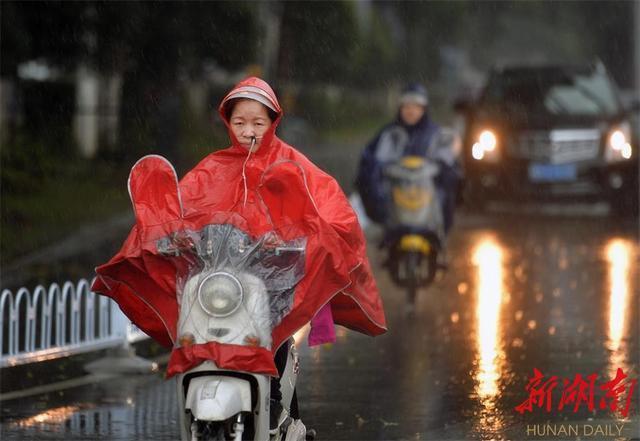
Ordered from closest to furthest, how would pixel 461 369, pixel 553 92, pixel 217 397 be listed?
pixel 217 397
pixel 461 369
pixel 553 92

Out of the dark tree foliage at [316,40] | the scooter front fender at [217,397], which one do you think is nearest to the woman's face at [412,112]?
the scooter front fender at [217,397]

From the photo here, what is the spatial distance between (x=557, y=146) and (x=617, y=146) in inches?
35.3

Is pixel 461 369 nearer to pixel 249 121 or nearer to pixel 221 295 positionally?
pixel 249 121

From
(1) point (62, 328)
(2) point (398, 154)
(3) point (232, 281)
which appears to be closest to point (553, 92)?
(2) point (398, 154)

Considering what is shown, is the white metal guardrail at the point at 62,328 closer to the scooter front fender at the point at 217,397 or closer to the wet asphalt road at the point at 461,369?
the wet asphalt road at the point at 461,369

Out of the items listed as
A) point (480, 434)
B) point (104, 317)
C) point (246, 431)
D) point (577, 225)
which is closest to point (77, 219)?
point (577, 225)

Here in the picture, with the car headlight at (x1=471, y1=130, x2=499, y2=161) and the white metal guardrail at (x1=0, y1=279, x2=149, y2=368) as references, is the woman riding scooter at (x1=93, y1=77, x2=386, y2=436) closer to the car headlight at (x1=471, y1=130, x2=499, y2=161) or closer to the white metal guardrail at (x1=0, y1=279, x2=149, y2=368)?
the white metal guardrail at (x1=0, y1=279, x2=149, y2=368)

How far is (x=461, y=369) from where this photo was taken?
10.4 m

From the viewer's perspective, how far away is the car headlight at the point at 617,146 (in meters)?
20.8

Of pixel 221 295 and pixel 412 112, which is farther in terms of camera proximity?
pixel 412 112

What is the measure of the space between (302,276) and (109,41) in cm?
1846

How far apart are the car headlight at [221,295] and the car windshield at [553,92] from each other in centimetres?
1540

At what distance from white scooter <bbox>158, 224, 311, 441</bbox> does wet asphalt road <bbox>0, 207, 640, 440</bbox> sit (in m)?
2.21

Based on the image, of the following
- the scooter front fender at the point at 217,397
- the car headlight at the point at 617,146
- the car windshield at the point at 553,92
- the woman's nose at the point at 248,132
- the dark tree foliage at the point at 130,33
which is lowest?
the scooter front fender at the point at 217,397
